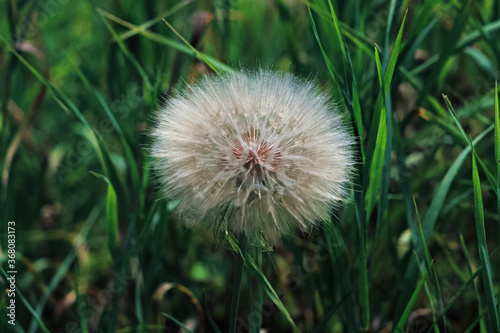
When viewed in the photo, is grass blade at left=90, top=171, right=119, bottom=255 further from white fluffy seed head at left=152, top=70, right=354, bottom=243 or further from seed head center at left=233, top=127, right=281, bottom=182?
seed head center at left=233, top=127, right=281, bottom=182

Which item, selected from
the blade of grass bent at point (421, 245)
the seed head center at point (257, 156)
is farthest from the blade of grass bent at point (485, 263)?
the seed head center at point (257, 156)

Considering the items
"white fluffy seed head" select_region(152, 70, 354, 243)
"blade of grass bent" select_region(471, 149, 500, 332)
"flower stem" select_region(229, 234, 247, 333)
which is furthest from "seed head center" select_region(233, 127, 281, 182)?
"blade of grass bent" select_region(471, 149, 500, 332)

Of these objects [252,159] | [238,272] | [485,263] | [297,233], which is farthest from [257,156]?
[297,233]

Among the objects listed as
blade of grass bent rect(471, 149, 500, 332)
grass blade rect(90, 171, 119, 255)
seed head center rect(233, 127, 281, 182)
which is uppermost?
seed head center rect(233, 127, 281, 182)

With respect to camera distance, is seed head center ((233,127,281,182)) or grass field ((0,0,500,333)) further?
grass field ((0,0,500,333))

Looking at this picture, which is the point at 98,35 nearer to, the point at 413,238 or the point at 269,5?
the point at 269,5

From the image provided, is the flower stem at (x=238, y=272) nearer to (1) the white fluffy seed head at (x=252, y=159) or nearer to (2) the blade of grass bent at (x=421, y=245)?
(1) the white fluffy seed head at (x=252, y=159)

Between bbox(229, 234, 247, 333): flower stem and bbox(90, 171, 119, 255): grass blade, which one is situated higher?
bbox(90, 171, 119, 255): grass blade
